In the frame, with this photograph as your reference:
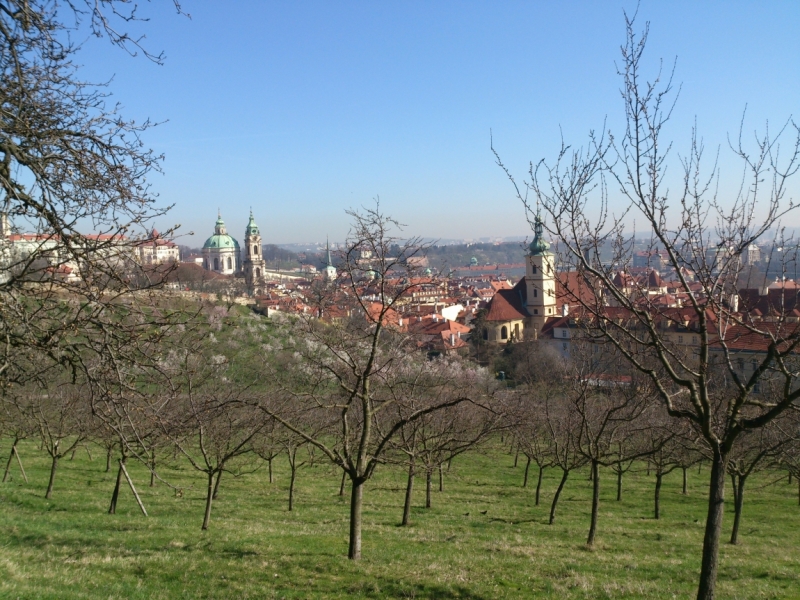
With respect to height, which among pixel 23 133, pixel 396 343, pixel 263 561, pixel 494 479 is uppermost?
pixel 23 133

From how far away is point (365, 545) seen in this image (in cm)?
1055

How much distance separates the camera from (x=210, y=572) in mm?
7953

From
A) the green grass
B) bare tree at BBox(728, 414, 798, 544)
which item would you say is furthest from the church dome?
bare tree at BBox(728, 414, 798, 544)

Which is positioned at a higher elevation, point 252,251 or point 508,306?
point 252,251

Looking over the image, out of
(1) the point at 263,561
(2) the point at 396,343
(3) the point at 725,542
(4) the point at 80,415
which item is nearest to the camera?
(1) the point at 263,561

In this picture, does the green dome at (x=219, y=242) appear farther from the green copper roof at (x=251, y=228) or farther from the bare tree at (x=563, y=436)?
the bare tree at (x=563, y=436)

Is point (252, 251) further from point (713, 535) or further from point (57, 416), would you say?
point (713, 535)

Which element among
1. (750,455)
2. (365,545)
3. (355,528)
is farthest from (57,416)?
(750,455)

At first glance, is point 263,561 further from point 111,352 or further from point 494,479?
point 494,479

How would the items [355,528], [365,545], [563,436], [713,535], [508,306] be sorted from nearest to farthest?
1. [713,535]
2. [355,528]
3. [365,545]
4. [563,436]
5. [508,306]

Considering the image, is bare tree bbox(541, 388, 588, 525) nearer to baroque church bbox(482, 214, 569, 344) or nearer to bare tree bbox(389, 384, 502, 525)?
bare tree bbox(389, 384, 502, 525)

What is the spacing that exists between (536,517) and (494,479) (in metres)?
7.16

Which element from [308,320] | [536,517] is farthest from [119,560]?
[536,517]

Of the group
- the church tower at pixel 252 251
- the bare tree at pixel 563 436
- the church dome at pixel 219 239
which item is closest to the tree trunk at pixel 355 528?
the bare tree at pixel 563 436
